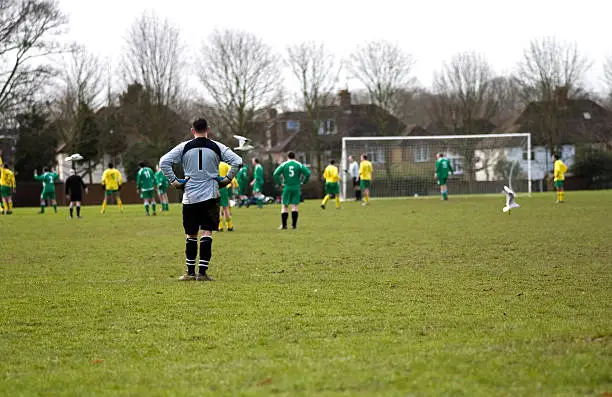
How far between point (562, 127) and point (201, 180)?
61879mm

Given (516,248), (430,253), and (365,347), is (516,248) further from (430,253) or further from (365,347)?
(365,347)

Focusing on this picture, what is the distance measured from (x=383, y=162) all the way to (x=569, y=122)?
31841 mm

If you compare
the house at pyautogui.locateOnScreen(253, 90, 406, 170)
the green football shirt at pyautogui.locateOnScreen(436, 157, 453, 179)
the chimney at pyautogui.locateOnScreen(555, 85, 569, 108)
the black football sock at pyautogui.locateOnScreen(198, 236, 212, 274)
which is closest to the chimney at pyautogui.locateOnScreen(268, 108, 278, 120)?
the house at pyautogui.locateOnScreen(253, 90, 406, 170)

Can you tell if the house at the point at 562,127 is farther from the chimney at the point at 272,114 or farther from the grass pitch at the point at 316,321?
the grass pitch at the point at 316,321

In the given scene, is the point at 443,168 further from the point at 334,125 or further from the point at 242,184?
the point at 334,125

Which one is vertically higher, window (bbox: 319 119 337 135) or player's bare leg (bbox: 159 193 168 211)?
window (bbox: 319 119 337 135)

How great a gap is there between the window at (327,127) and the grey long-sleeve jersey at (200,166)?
187ft

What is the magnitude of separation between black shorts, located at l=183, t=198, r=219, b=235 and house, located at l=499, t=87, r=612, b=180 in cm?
5565

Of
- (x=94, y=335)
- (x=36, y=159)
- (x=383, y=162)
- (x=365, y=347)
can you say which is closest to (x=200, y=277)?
(x=94, y=335)

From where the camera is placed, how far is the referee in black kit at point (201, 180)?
10.9 m

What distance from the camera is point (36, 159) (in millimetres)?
62719

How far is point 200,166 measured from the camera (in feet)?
35.9

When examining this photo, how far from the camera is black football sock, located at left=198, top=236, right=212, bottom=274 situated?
11.0m

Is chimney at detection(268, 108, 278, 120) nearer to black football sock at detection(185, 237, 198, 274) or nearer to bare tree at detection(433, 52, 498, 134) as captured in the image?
bare tree at detection(433, 52, 498, 134)
